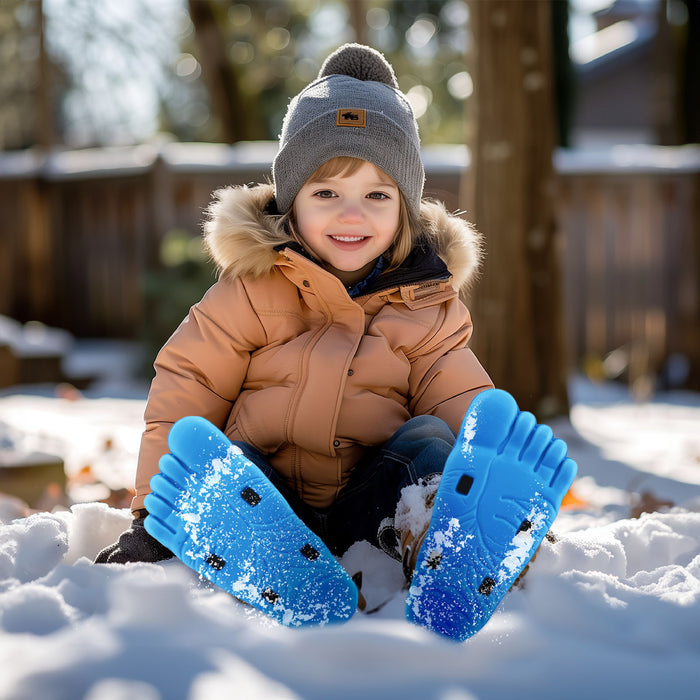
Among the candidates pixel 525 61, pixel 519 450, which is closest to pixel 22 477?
pixel 519 450

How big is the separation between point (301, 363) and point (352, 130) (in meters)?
0.56

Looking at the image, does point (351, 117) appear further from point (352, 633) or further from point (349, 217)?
point (352, 633)

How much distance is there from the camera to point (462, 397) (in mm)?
2002

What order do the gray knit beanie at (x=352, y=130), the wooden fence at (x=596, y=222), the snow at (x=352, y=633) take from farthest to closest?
1. the wooden fence at (x=596, y=222)
2. the gray knit beanie at (x=352, y=130)
3. the snow at (x=352, y=633)

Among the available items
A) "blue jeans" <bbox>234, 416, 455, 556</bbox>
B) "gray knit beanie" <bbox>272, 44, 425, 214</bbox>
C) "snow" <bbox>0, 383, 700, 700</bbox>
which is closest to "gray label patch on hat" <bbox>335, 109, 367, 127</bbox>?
"gray knit beanie" <bbox>272, 44, 425, 214</bbox>

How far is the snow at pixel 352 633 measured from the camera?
1.16 m

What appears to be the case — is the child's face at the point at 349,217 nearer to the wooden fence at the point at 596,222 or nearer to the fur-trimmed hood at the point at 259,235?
the fur-trimmed hood at the point at 259,235

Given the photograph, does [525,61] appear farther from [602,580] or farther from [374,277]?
[602,580]

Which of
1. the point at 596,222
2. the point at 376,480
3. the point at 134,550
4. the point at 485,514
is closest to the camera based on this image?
the point at 485,514

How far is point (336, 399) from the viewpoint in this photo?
1854mm

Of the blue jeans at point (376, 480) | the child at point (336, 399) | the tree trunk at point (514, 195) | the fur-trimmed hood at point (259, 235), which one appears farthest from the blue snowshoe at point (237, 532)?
the tree trunk at point (514, 195)

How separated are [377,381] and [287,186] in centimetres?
54

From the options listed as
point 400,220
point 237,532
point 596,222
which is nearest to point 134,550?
point 237,532

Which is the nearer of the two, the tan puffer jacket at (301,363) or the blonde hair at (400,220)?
the tan puffer jacket at (301,363)
